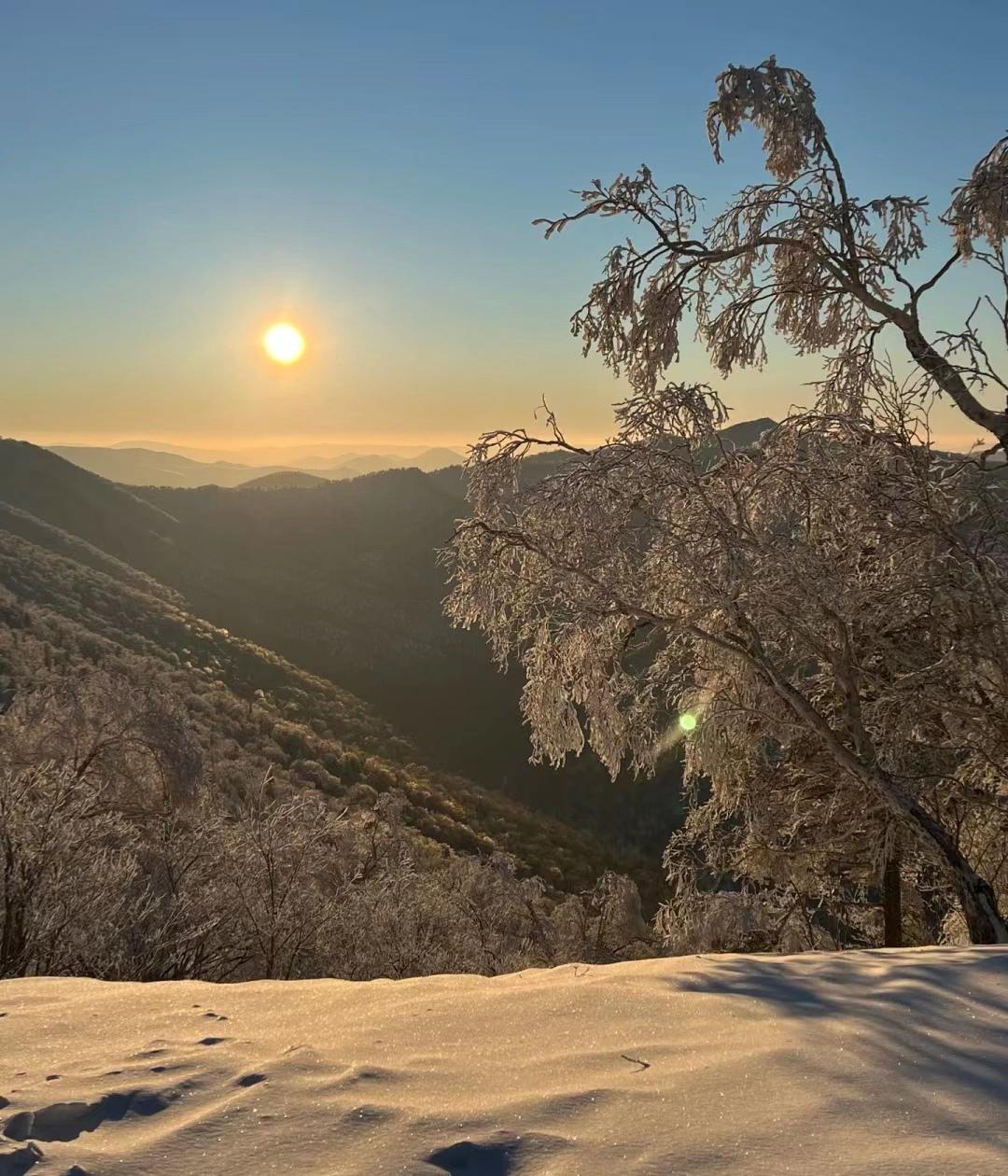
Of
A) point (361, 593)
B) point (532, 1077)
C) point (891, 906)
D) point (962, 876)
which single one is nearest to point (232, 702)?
point (891, 906)

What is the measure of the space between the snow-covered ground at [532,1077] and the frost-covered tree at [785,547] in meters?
2.91

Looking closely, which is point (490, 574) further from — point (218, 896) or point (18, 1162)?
point (18, 1162)

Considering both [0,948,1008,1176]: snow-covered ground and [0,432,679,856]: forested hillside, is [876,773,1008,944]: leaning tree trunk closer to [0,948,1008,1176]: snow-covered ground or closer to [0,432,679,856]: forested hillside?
[0,948,1008,1176]: snow-covered ground

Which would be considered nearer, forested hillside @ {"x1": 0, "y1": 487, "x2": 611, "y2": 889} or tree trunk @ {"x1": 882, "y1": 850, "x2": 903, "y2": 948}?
tree trunk @ {"x1": 882, "y1": 850, "x2": 903, "y2": 948}

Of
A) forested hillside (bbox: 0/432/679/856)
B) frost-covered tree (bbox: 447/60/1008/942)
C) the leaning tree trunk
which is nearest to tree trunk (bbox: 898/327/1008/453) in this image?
frost-covered tree (bbox: 447/60/1008/942)

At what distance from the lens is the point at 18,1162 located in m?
1.87

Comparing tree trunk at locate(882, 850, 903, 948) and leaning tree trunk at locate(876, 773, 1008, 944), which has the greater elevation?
leaning tree trunk at locate(876, 773, 1008, 944)

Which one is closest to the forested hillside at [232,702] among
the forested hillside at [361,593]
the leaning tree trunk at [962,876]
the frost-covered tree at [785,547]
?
the forested hillside at [361,593]

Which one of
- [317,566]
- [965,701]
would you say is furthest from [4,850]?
[317,566]

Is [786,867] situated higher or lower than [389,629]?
lower

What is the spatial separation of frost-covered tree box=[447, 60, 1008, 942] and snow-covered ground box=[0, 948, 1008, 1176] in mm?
2914

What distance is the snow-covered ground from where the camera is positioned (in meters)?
1.89

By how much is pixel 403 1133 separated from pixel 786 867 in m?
8.12

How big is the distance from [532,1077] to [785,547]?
4194mm
